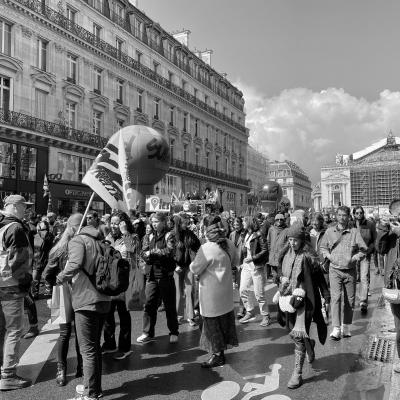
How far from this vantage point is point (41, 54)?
2466cm

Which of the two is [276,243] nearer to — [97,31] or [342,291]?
[342,291]

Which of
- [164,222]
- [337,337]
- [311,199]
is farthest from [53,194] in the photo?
[311,199]

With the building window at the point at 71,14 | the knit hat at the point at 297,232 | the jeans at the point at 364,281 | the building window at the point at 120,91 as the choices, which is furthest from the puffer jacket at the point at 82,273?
the building window at the point at 120,91

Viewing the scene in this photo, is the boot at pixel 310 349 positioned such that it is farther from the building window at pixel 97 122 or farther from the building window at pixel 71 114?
the building window at pixel 97 122

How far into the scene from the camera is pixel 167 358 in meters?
5.48

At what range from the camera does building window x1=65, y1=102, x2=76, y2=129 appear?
26769mm

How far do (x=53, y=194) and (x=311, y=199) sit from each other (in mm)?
135845

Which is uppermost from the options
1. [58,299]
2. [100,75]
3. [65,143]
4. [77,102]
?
[100,75]

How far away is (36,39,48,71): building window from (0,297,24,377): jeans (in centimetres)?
2250

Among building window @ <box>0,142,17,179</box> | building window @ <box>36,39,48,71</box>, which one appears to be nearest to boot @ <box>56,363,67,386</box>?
building window @ <box>0,142,17,179</box>

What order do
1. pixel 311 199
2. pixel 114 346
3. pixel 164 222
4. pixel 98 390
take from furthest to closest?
pixel 311 199 → pixel 164 222 → pixel 114 346 → pixel 98 390

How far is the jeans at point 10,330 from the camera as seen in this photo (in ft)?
15.2

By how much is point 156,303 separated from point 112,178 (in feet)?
6.49

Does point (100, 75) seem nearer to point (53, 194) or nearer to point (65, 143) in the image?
point (65, 143)
